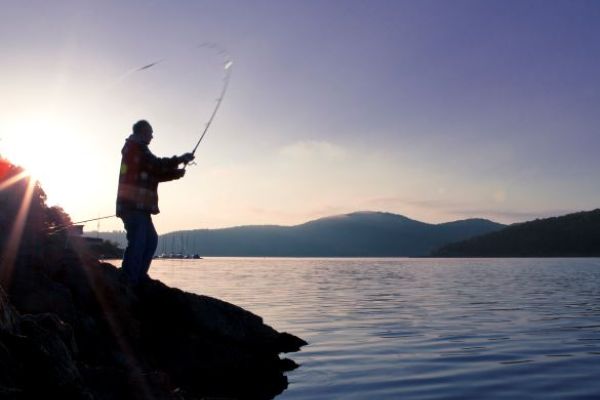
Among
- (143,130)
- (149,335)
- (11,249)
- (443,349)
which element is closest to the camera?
(11,249)

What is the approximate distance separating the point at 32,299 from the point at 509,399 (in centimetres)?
726

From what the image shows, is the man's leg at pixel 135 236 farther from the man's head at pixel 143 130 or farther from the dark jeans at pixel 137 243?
the man's head at pixel 143 130

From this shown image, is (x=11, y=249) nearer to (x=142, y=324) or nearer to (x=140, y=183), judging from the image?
(x=140, y=183)

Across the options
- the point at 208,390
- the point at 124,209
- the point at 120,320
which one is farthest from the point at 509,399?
the point at 124,209

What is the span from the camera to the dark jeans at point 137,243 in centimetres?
1028

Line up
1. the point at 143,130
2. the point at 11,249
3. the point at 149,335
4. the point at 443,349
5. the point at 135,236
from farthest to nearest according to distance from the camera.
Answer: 1. the point at 443,349
2. the point at 149,335
3. the point at 143,130
4. the point at 135,236
5. the point at 11,249

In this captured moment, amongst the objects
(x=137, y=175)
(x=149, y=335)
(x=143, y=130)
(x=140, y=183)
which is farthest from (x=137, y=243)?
(x=143, y=130)

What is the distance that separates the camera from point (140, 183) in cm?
1030

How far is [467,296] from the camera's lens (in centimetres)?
2680

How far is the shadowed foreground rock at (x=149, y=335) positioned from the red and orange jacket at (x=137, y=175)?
137 cm

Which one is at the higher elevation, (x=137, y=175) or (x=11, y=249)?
(x=137, y=175)

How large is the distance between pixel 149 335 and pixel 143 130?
378 centimetres

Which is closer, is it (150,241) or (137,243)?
(137,243)

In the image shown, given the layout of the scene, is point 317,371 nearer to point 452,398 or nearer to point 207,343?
point 207,343
